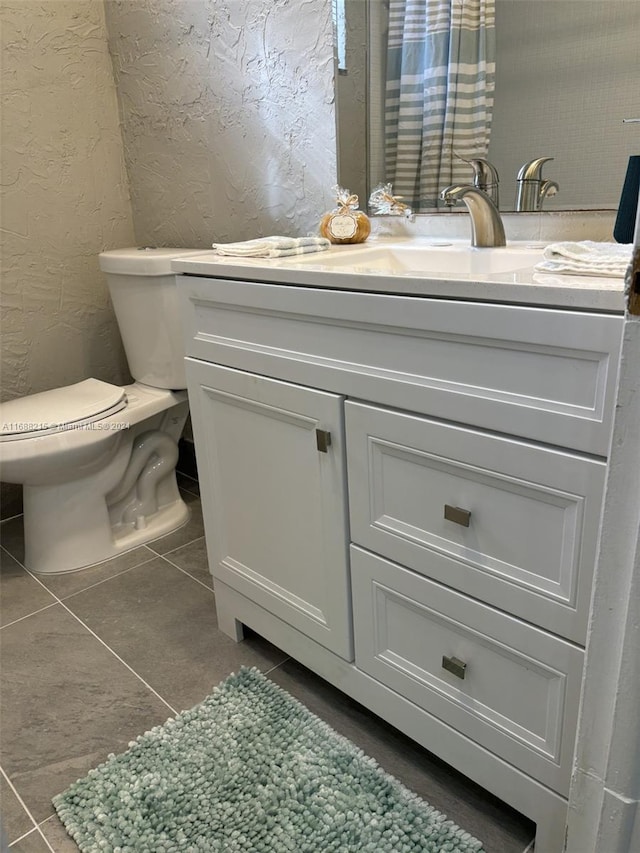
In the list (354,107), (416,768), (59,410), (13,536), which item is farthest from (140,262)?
(416,768)

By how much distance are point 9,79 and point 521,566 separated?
6.20 feet

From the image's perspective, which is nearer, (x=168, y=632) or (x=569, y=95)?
(x=569, y=95)

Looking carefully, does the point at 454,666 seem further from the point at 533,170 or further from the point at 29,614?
the point at 29,614

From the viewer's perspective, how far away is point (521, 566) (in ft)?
2.74

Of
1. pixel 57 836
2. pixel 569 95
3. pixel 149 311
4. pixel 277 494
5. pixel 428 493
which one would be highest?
pixel 569 95

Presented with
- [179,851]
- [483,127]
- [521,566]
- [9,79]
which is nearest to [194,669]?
[179,851]

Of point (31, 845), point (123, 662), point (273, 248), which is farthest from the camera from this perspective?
point (123, 662)

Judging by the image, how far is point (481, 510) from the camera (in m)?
0.86

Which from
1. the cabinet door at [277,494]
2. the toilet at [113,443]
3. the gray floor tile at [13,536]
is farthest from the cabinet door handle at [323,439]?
the gray floor tile at [13,536]

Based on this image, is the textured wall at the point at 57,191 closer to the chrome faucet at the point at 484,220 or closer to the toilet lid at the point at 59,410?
the toilet lid at the point at 59,410

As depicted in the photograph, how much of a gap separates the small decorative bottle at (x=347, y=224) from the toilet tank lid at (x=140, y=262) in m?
0.42

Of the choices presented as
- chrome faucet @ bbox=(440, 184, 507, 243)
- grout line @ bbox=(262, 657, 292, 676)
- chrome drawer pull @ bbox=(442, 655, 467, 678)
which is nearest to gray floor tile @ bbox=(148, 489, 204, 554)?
grout line @ bbox=(262, 657, 292, 676)

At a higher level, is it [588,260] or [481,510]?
[588,260]

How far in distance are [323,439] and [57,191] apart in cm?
145
